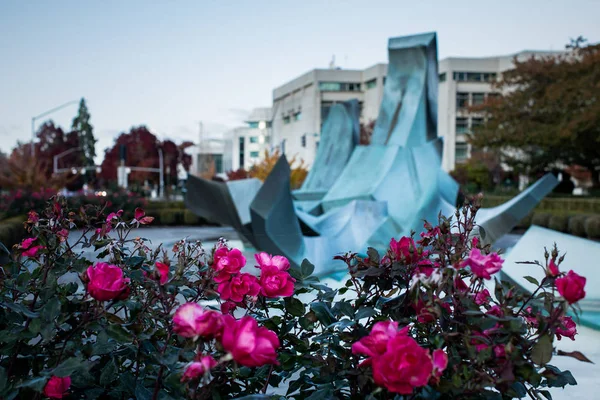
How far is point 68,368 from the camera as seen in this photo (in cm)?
163

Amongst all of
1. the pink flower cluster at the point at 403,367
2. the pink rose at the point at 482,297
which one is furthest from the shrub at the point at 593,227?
the pink flower cluster at the point at 403,367

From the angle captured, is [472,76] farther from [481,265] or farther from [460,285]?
[481,265]

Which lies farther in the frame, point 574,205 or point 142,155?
point 142,155

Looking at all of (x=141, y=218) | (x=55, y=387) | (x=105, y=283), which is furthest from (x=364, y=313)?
(x=141, y=218)

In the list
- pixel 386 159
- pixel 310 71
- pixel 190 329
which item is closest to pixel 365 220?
pixel 386 159

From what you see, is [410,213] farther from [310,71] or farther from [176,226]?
[310,71]

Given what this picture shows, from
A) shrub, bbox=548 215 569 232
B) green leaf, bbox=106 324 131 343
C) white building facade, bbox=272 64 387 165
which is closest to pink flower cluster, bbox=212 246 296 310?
green leaf, bbox=106 324 131 343

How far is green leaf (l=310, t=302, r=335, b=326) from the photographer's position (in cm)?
210

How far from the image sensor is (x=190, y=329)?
1.43 m

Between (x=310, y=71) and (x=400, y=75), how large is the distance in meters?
54.7

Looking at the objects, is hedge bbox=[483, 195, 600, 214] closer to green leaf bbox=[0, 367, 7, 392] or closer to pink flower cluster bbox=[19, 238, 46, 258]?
pink flower cluster bbox=[19, 238, 46, 258]

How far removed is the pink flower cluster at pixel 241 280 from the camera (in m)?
2.00

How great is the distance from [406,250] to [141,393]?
0.99m

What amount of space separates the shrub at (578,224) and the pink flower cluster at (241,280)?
20383 mm
